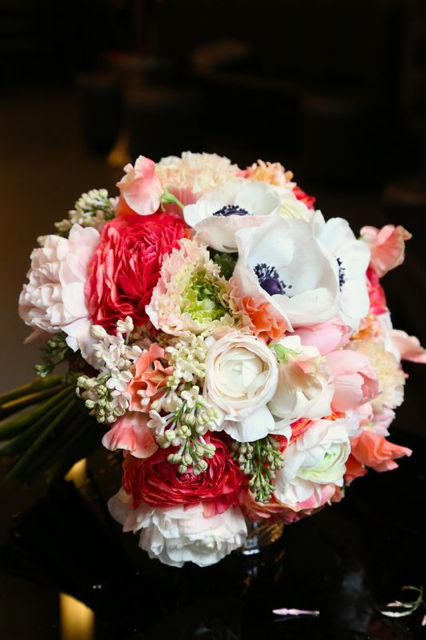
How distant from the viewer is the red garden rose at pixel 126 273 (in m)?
0.68

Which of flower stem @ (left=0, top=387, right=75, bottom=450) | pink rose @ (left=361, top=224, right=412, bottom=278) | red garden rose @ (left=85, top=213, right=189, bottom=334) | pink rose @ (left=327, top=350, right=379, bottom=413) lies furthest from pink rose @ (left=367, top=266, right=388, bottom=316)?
flower stem @ (left=0, top=387, right=75, bottom=450)

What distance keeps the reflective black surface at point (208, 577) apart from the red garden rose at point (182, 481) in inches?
5.2

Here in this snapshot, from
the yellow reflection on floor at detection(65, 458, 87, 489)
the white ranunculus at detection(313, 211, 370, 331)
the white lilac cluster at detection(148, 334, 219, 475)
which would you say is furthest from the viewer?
the yellow reflection on floor at detection(65, 458, 87, 489)

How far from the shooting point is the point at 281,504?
707mm

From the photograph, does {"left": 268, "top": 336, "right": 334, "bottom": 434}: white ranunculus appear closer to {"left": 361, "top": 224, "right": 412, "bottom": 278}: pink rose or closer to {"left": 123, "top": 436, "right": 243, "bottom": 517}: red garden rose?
{"left": 123, "top": 436, "right": 243, "bottom": 517}: red garden rose

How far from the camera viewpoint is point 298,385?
645 millimetres

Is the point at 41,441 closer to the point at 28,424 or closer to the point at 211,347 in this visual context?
the point at 28,424

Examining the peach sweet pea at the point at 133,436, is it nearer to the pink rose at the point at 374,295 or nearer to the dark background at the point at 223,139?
the dark background at the point at 223,139

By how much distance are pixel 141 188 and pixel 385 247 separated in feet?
0.91

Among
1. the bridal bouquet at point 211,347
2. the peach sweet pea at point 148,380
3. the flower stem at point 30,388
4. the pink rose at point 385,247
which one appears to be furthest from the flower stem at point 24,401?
the pink rose at point 385,247

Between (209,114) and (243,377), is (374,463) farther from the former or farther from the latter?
(209,114)

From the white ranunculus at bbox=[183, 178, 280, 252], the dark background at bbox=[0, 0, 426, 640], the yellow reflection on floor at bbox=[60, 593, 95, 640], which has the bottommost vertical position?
the dark background at bbox=[0, 0, 426, 640]

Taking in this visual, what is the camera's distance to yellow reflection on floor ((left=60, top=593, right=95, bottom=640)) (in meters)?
0.72

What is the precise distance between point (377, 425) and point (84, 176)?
1496mm
